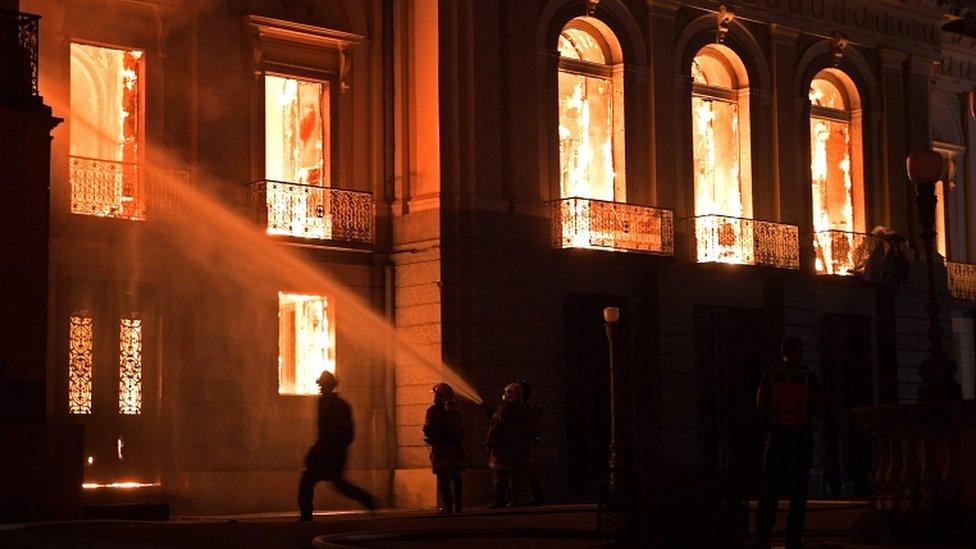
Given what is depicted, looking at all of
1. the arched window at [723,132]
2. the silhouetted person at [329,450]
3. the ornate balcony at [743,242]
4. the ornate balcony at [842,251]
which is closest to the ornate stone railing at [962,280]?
the ornate balcony at [842,251]

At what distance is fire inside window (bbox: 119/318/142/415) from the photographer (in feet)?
88.9

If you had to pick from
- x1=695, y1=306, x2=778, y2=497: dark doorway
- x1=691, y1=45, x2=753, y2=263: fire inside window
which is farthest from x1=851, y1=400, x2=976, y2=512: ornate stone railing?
x1=691, y1=45, x2=753, y2=263: fire inside window

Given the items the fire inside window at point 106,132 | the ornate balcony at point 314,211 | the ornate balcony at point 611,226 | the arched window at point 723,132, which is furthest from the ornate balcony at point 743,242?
the fire inside window at point 106,132

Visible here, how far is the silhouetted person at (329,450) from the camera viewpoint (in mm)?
22172

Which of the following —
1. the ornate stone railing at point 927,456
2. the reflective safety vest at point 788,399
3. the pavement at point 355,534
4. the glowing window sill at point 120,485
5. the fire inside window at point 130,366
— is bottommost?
the pavement at point 355,534

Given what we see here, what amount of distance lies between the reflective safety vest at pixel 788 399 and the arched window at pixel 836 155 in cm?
2090

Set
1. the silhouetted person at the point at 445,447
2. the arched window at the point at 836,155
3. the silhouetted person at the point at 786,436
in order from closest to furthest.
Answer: the silhouetted person at the point at 786,436 < the silhouetted person at the point at 445,447 < the arched window at the point at 836,155

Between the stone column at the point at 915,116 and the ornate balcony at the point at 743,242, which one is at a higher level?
the stone column at the point at 915,116

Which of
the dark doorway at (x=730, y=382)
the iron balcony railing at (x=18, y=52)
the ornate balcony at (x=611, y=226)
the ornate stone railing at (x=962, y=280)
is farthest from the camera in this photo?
the ornate stone railing at (x=962, y=280)

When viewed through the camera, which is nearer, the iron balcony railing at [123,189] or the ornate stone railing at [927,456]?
the ornate stone railing at [927,456]

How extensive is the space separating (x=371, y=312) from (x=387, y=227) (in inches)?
53.4

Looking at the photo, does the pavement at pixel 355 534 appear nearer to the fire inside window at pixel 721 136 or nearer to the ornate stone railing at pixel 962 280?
the fire inside window at pixel 721 136

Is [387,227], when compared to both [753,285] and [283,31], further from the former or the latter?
[753,285]

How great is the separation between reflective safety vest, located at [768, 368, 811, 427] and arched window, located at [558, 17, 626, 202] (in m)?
16.3
